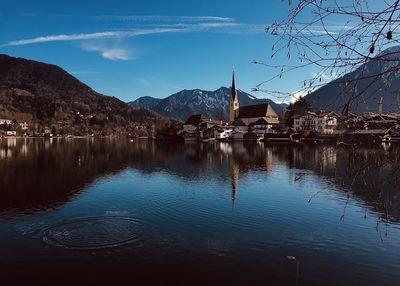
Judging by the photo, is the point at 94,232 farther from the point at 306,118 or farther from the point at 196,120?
the point at 196,120

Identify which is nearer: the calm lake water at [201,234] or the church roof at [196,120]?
the calm lake water at [201,234]

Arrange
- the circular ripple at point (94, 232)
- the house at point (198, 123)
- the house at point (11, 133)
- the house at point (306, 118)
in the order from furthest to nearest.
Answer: the house at point (11, 133), the house at point (198, 123), the circular ripple at point (94, 232), the house at point (306, 118)

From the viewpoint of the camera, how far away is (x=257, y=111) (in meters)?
145

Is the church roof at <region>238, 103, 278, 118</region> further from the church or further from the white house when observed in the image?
the white house

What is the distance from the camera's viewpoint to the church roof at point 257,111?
142125 mm

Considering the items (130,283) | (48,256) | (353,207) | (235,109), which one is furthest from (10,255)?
(235,109)

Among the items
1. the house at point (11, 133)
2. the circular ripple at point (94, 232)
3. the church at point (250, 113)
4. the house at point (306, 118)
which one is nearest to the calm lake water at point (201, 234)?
the circular ripple at point (94, 232)

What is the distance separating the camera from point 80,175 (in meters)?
34.6

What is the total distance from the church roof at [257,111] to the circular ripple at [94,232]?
128 metres

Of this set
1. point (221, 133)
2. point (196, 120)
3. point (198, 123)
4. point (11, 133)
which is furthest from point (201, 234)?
point (11, 133)

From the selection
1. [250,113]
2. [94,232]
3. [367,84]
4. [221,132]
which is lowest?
[94,232]

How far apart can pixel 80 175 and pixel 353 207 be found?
2586 cm

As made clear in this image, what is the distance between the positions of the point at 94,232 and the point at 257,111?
134 m

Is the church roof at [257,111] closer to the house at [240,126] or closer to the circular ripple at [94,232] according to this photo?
the house at [240,126]
